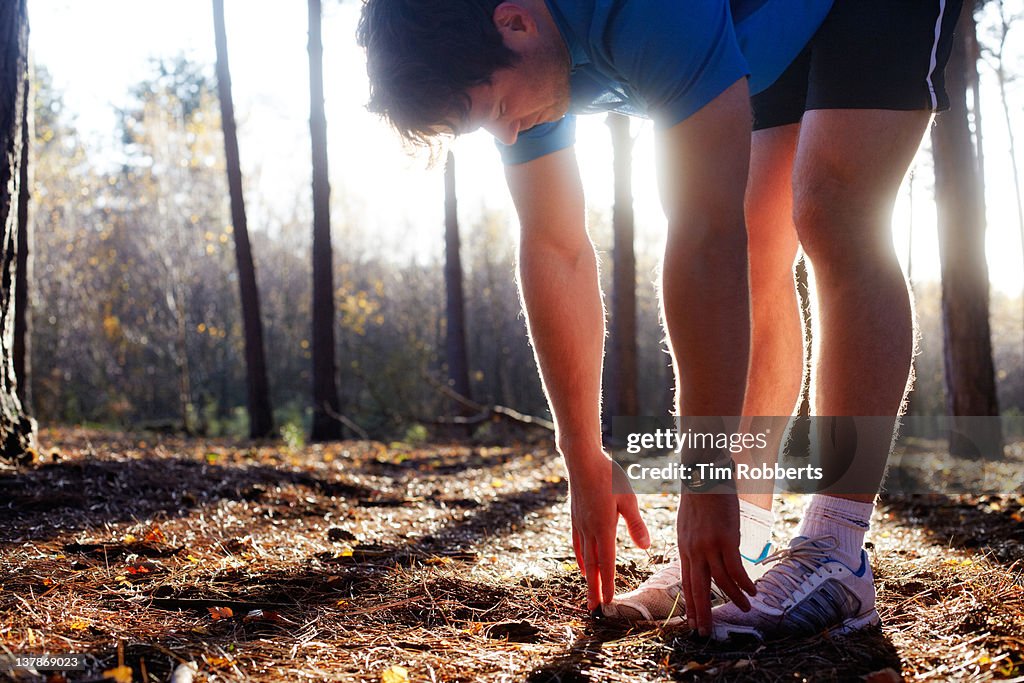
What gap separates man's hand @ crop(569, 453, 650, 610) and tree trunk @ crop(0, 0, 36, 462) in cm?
295

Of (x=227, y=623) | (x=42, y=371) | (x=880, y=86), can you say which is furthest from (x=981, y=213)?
(x=42, y=371)

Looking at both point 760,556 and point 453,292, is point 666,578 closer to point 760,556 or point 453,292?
point 760,556

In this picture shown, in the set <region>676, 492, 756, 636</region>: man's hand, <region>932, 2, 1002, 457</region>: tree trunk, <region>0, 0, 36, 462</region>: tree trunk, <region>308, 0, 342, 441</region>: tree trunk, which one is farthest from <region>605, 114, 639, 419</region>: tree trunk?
<region>676, 492, 756, 636</region>: man's hand

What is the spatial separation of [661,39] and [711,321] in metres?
0.48

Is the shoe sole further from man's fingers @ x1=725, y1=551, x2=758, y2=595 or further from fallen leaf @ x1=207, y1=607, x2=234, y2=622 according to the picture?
fallen leaf @ x1=207, y1=607, x2=234, y2=622

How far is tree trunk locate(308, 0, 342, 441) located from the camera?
9.57 meters

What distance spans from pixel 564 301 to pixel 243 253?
8506 mm

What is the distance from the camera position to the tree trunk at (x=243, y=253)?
9305mm

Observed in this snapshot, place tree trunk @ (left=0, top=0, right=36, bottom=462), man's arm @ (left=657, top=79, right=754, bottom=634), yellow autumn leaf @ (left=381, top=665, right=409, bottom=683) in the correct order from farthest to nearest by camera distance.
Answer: tree trunk @ (left=0, top=0, right=36, bottom=462) < man's arm @ (left=657, top=79, right=754, bottom=634) < yellow autumn leaf @ (left=381, top=665, right=409, bottom=683)

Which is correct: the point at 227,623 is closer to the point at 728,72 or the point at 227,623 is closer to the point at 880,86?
the point at 728,72

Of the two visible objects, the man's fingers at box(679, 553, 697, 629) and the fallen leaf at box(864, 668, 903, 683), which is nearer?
the fallen leaf at box(864, 668, 903, 683)

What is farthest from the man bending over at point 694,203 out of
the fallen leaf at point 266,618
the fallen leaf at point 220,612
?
the fallen leaf at point 220,612

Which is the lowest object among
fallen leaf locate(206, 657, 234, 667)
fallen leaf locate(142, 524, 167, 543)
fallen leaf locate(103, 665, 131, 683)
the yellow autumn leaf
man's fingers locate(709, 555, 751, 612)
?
fallen leaf locate(142, 524, 167, 543)

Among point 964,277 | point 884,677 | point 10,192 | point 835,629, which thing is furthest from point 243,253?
point 884,677
